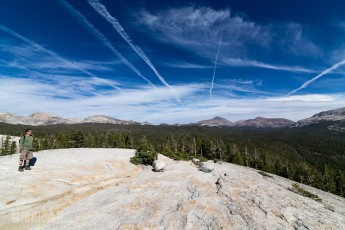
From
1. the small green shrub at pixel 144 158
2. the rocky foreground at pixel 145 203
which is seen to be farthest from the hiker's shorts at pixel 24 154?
the small green shrub at pixel 144 158

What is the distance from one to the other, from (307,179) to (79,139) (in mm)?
96559

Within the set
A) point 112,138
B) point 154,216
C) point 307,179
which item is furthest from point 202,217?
point 112,138

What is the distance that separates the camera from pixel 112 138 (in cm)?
12494

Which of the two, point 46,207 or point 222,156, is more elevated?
point 46,207

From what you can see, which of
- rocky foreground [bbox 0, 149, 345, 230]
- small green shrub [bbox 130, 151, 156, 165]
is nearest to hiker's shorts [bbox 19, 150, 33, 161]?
rocky foreground [bbox 0, 149, 345, 230]

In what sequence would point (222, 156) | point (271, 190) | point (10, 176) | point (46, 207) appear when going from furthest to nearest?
point (222, 156), point (271, 190), point (10, 176), point (46, 207)

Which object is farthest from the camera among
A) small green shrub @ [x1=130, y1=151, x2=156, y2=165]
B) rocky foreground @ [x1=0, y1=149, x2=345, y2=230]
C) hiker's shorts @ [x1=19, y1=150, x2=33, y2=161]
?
small green shrub @ [x1=130, y1=151, x2=156, y2=165]

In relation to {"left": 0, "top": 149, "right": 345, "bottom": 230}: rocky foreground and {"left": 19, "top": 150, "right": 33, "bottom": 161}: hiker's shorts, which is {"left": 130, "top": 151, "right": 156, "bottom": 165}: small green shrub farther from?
{"left": 19, "top": 150, "right": 33, "bottom": 161}: hiker's shorts

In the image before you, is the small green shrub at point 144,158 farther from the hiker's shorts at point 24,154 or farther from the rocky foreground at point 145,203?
the hiker's shorts at point 24,154

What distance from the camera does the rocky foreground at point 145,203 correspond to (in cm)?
1382

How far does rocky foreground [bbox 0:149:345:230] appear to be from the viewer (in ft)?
45.3

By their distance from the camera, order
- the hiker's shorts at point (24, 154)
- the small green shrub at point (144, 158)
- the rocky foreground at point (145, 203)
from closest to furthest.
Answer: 1. the rocky foreground at point (145, 203)
2. the hiker's shorts at point (24, 154)
3. the small green shrub at point (144, 158)

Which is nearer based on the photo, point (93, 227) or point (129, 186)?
point (93, 227)

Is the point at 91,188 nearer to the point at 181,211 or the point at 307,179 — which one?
the point at 181,211
